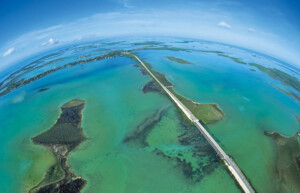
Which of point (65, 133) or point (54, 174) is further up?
point (65, 133)

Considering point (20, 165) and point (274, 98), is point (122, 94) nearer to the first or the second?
point (20, 165)

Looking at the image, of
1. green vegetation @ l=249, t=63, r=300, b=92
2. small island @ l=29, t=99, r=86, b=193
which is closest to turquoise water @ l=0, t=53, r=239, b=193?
small island @ l=29, t=99, r=86, b=193

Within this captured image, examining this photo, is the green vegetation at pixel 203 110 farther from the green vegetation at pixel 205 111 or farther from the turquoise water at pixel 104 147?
the turquoise water at pixel 104 147

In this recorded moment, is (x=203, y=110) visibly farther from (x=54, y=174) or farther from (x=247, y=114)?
(x=54, y=174)

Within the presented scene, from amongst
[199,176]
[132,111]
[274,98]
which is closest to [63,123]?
[132,111]

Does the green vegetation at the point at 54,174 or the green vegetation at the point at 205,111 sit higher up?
the green vegetation at the point at 205,111

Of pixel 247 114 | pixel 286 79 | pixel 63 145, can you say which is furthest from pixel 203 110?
pixel 286 79

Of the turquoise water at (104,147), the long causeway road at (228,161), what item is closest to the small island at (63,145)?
the turquoise water at (104,147)
